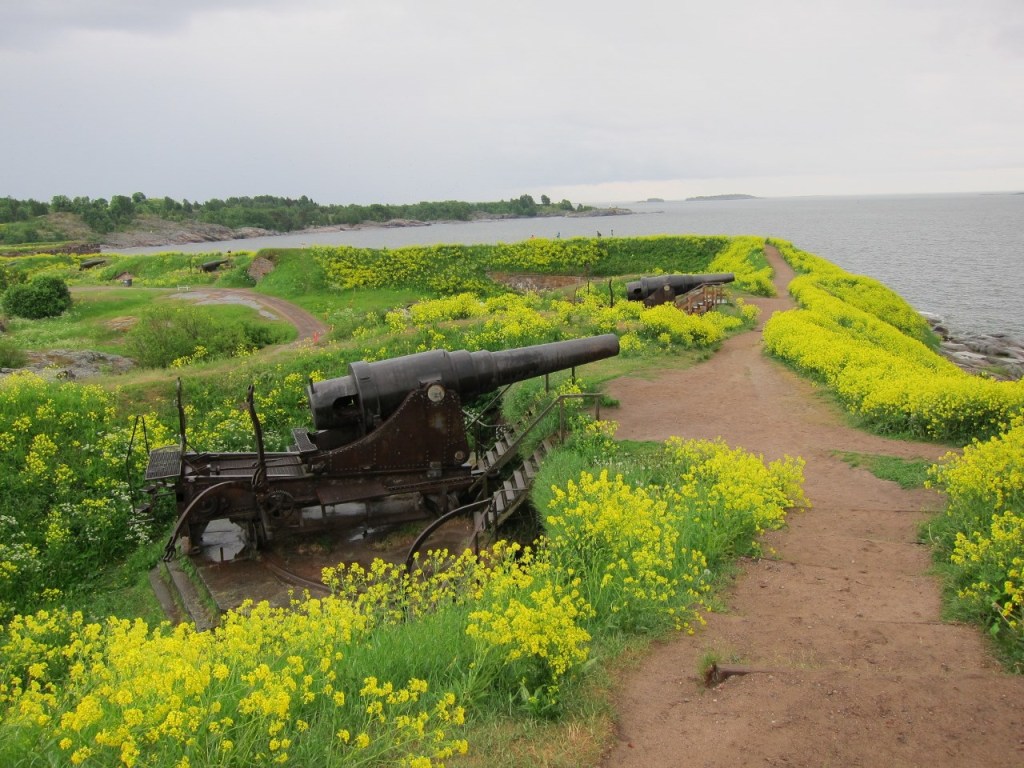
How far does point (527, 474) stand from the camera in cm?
855

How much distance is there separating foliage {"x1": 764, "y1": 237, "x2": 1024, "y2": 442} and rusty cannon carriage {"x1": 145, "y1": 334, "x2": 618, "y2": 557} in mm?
5358

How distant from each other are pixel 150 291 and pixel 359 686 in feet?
103

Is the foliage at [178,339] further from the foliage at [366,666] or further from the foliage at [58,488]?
the foliage at [366,666]

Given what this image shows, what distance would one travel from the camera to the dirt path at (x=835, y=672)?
355 cm

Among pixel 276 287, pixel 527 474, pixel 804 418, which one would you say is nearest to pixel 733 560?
pixel 527 474

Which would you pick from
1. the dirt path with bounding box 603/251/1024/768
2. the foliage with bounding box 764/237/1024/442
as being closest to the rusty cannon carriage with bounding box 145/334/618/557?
the dirt path with bounding box 603/251/1024/768

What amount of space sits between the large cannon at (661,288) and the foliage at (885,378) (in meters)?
3.25

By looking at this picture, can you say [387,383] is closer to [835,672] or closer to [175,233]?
[835,672]

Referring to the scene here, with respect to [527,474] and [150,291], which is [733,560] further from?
[150,291]

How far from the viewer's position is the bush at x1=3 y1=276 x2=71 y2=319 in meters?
25.6

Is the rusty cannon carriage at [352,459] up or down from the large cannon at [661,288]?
→ down

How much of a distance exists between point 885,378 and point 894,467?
3.26 m

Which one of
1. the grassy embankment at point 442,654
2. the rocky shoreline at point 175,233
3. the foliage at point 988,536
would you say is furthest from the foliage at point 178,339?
the rocky shoreline at point 175,233

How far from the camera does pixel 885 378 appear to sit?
10648 millimetres
